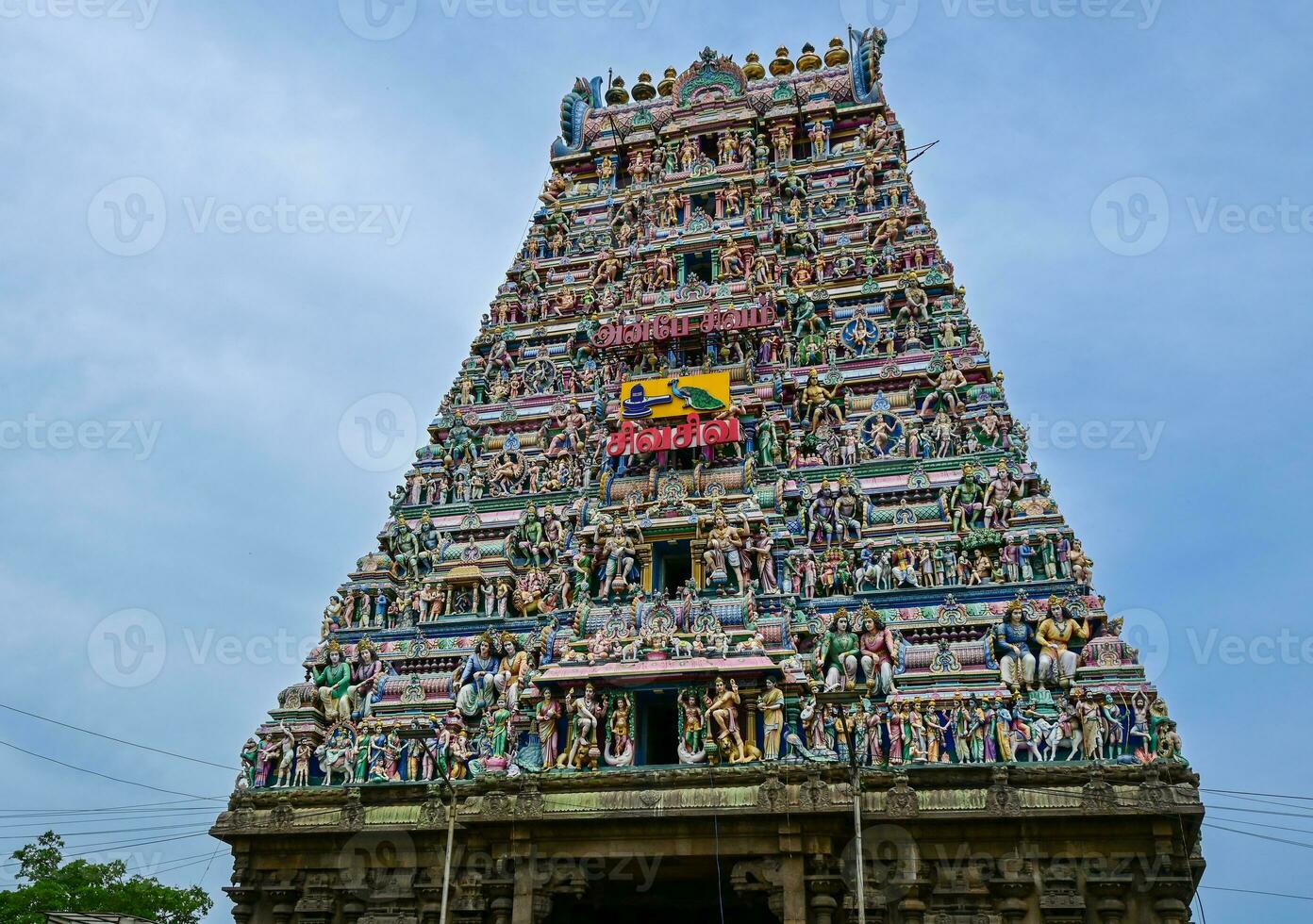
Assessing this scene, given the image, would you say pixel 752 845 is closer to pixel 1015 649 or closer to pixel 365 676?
pixel 1015 649

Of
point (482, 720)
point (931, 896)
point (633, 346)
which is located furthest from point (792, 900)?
point (633, 346)

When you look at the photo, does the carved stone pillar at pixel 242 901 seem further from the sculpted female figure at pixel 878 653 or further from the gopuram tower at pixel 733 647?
the sculpted female figure at pixel 878 653

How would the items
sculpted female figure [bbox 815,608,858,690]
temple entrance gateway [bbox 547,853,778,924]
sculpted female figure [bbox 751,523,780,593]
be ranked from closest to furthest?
temple entrance gateway [bbox 547,853,778,924] < sculpted female figure [bbox 815,608,858,690] < sculpted female figure [bbox 751,523,780,593]

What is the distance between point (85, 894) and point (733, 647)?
26.3 m

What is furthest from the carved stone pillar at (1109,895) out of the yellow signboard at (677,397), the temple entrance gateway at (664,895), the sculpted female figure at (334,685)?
the sculpted female figure at (334,685)

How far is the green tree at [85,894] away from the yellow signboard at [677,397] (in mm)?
23713

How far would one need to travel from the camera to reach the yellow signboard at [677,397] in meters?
33.3

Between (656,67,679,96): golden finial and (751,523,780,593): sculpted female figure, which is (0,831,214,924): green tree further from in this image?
(656,67,679,96): golden finial

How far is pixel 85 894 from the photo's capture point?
38969 millimetres

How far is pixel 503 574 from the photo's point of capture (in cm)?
3188

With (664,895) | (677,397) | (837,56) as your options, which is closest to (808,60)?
(837,56)

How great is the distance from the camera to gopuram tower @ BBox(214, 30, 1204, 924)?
80.1ft

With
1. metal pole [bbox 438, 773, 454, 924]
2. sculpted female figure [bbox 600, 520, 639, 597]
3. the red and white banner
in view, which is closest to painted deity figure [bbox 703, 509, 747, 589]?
sculpted female figure [bbox 600, 520, 639, 597]

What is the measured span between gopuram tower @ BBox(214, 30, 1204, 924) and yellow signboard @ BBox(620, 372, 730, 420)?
0.33 feet
